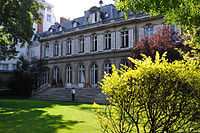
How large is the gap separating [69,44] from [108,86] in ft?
84.9

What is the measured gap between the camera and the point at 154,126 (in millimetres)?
4387

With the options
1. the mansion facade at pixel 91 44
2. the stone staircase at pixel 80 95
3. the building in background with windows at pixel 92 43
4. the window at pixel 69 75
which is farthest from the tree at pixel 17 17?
the window at pixel 69 75

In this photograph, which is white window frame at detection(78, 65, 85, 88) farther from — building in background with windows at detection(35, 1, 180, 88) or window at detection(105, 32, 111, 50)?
window at detection(105, 32, 111, 50)

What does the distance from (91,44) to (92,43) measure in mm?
199

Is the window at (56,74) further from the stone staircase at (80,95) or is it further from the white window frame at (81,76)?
the white window frame at (81,76)

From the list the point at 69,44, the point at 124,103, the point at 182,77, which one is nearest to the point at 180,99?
the point at 182,77

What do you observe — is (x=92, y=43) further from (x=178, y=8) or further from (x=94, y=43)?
(x=178, y=8)

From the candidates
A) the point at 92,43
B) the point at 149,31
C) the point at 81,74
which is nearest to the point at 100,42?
the point at 92,43

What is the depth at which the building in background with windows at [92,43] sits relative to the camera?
76.3 feet

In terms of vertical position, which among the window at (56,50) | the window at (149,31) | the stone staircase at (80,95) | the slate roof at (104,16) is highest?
the slate roof at (104,16)

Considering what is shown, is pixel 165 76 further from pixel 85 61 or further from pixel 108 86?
pixel 85 61

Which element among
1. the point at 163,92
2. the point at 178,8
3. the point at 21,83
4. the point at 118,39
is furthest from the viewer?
the point at 21,83

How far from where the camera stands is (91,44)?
27.1 m

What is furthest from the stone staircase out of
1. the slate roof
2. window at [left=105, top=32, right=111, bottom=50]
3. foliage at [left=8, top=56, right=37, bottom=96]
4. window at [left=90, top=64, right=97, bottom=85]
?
the slate roof
